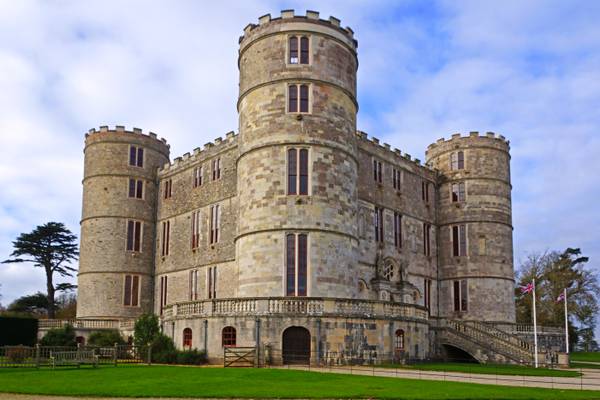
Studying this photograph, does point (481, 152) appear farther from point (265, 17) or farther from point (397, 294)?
point (265, 17)

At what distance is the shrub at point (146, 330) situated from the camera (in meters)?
31.9

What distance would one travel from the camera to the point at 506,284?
43.8 meters

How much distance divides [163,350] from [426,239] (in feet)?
67.7

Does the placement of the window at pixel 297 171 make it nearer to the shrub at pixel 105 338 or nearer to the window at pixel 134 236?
the shrub at pixel 105 338

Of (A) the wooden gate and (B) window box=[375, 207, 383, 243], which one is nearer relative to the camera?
(A) the wooden gate

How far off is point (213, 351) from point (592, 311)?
142 ft

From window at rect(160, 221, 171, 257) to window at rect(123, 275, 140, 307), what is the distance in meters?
2.51

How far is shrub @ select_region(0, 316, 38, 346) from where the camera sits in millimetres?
39750

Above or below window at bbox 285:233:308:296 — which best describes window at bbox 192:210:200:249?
above

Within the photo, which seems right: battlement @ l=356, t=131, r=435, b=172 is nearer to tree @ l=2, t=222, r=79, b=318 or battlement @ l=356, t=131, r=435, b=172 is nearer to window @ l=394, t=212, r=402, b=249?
window @ l=394, t=212, r=402, b=249

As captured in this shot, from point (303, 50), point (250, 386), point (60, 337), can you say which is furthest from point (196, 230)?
point (250, 386)

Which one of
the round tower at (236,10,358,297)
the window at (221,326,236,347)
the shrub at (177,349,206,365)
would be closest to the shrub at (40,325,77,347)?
the shrub at (177,349,206,365)

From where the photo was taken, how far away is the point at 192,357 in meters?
28.2

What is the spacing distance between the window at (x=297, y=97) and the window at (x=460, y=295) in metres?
18.3
